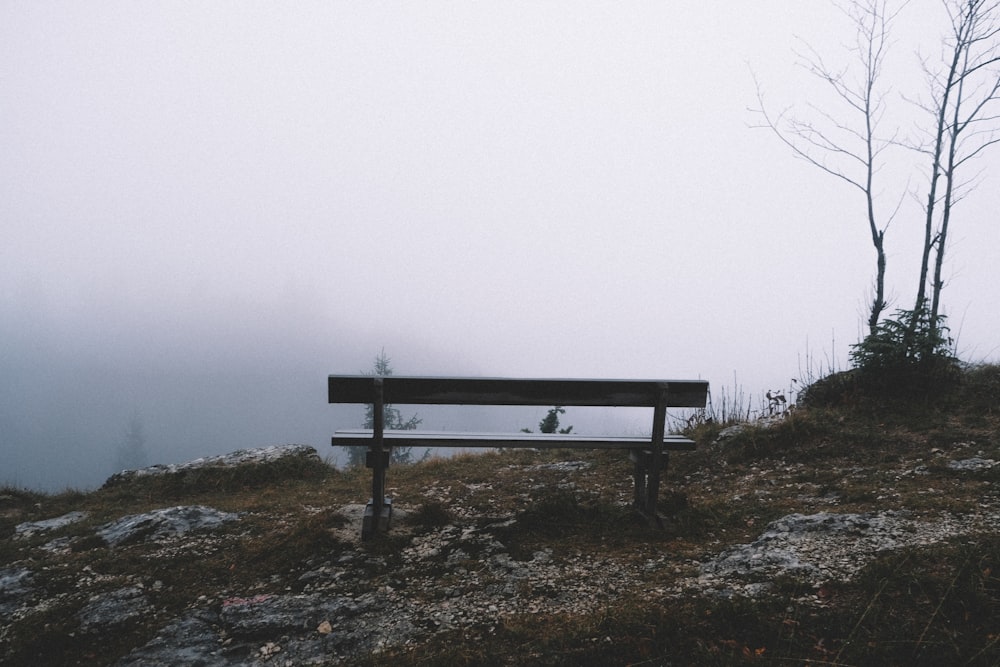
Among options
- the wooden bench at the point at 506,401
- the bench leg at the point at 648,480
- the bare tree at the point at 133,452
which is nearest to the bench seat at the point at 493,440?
the wooden bench at the point at 506,401

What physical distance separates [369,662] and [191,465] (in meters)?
6.86

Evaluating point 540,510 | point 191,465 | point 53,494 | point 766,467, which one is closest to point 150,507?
point 191,465

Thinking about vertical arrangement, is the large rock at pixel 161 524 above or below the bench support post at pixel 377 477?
below

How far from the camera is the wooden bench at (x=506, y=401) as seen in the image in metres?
4.48

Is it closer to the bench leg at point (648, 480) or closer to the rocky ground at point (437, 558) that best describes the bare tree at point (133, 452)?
the rocky ground at point (437, 558)

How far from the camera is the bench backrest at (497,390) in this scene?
14.6 ft

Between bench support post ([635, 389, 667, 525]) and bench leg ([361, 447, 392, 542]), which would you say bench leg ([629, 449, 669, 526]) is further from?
bench leg ([361, 447, 392, 542])

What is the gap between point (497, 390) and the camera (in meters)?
4.51

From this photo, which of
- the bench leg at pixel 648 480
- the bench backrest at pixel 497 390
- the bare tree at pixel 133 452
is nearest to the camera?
the bench backrest at pixel 497 390

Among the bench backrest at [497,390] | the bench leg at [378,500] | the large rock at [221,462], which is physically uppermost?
the bench backrest at [497,390]

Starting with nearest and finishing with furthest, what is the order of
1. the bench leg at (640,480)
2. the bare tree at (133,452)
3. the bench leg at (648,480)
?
the bench leg at (648,480) < the bench leg at (640,480) < the bare tree at (133,452)

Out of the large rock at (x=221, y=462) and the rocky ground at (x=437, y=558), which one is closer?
the rocky ground at (x=437, y=558)

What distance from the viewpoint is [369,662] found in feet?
8.78

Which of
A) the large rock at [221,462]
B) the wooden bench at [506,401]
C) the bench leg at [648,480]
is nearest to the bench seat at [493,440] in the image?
the wooden bench at [506,401]
